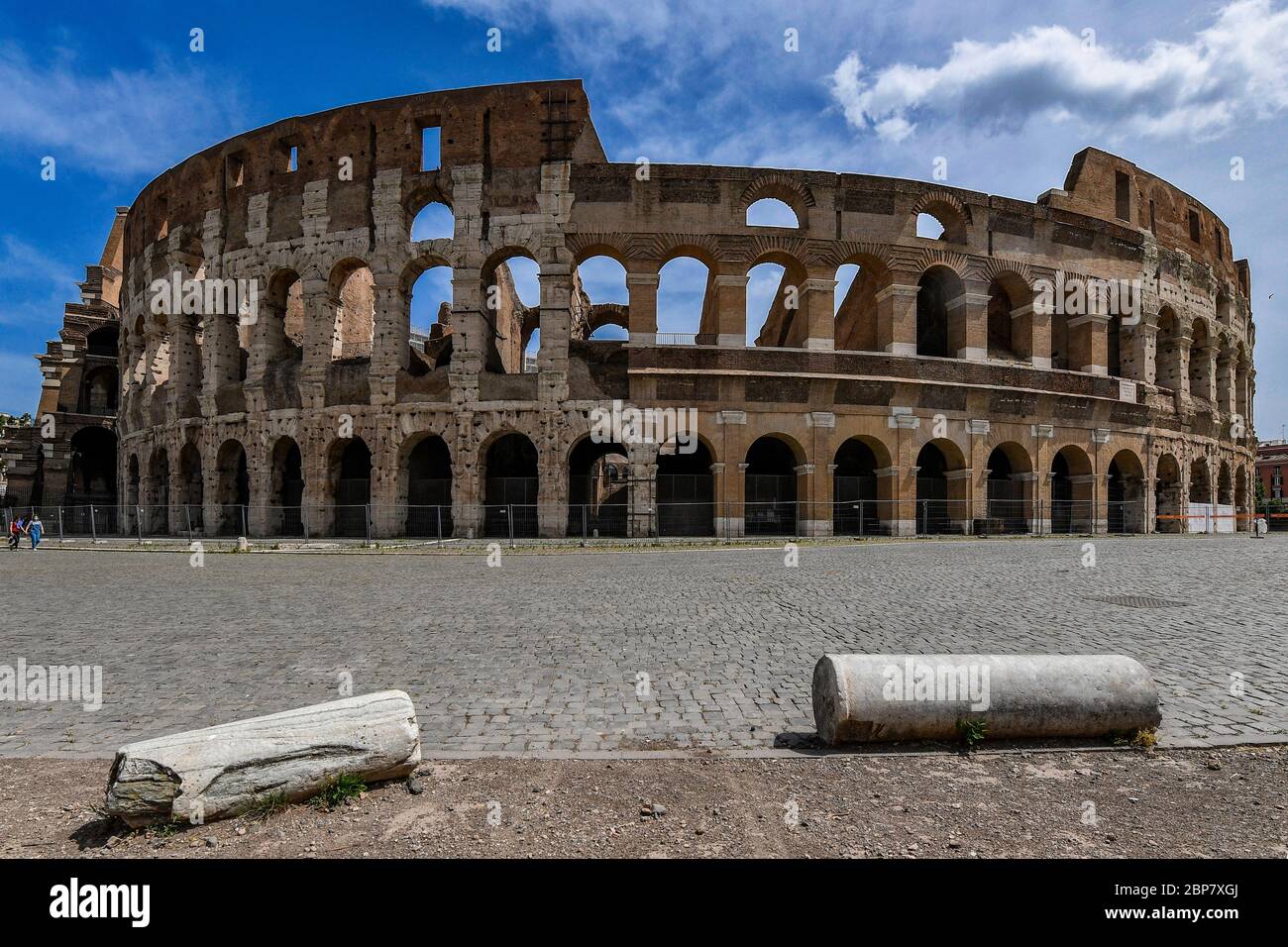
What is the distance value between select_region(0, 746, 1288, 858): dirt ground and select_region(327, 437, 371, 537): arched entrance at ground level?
Result: 21.3 m

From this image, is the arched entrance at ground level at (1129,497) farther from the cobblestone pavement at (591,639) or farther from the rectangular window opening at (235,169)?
the rectangular window opening at (235,169)

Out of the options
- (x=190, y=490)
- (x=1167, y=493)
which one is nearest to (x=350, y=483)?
(x=190, y=490)

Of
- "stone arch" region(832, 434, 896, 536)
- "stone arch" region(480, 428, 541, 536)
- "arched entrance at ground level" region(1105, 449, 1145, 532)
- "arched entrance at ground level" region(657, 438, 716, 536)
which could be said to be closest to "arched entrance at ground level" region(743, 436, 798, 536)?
"arched entrance at ground level" region(657, 438, 716, 536)

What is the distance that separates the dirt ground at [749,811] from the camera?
2689mm

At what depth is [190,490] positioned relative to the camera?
1057 inches

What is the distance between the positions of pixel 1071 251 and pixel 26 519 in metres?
45.3

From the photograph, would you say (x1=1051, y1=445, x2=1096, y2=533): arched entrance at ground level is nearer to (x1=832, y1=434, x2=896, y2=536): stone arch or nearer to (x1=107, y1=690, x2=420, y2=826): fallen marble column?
(x1=832, y1=434, x2=896, y2=536): stone arch

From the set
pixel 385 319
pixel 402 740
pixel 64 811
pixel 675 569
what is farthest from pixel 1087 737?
pixel 385 319

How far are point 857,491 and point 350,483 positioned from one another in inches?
774

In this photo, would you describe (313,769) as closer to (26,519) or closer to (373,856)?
(373,856)

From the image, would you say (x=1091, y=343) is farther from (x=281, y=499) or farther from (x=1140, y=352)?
(x=281, y=499)

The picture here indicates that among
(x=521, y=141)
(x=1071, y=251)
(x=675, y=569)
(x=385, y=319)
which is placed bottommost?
(x=675, y=569)

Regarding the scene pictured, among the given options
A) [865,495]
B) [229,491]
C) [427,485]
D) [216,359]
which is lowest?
[865,495]
